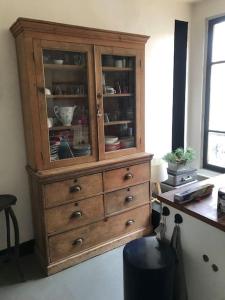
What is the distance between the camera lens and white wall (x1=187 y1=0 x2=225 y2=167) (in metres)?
2.96

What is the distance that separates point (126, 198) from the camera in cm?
250

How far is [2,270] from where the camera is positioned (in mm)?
2240

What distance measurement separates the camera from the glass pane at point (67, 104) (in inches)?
83.3

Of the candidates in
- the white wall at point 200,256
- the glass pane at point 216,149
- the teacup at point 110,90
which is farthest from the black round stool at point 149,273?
the glass pane at point 216,149

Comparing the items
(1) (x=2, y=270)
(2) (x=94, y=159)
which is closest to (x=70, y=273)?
(1) (x=2, y=270)

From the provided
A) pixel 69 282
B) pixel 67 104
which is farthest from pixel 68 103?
pixel 69 282

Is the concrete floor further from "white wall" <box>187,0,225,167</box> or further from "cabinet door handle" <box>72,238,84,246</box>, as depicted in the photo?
"white wall" <box>187,0,225,167</box>

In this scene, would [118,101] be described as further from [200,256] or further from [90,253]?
[200,256]

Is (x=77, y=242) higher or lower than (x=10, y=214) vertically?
lower

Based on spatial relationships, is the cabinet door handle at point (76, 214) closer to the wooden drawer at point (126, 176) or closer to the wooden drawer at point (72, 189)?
the wooden drawer at point (72, 189)

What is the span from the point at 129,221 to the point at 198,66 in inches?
81.0

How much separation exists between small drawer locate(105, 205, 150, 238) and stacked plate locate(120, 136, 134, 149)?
2.12ft

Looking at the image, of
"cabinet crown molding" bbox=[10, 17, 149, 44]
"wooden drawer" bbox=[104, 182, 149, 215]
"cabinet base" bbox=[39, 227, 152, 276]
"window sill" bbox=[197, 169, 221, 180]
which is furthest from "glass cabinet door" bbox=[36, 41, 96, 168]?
"window sill" bbox=[197, 169, 221, 180]

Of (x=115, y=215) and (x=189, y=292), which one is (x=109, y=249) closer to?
(x=115, y=215)
